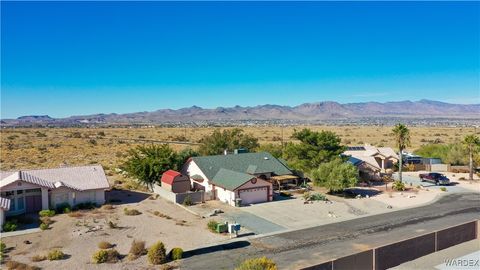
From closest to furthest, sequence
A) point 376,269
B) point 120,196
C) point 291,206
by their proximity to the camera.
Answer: point 376,269 < point 291,206 < point 120,196

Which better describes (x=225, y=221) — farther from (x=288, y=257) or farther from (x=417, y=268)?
(x=417, y=268)

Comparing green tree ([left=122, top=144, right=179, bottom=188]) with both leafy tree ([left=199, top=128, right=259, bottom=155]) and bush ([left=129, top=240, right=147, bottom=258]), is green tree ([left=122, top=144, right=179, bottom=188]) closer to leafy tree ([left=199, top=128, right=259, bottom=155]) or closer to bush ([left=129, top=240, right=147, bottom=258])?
leafy tree ([left=199, top=128, right=259, bottom=155])

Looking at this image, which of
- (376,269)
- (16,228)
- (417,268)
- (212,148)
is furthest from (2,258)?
(212,148)

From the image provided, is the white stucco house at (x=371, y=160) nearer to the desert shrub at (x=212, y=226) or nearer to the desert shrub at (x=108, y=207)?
the desert shrub at (x=212, y=226)

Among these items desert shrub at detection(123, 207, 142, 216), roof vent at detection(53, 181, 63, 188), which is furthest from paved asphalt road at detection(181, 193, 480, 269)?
roof vent at detection(53, 181, 63, 188)

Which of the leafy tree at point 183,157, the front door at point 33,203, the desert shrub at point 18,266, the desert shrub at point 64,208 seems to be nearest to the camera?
the desert shrub at point 18,266

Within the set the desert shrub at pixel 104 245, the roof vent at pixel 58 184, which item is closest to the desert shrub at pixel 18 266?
the desert shrub at pixel 104 245

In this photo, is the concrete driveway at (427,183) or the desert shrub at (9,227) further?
the concrete driveway at (427,183)
